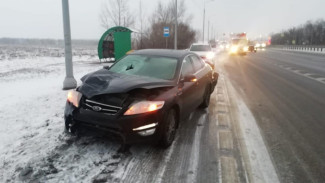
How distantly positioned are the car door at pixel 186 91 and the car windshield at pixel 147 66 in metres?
0.24

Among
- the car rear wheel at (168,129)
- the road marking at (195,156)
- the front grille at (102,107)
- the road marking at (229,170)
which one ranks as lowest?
the road marking at (229,170)

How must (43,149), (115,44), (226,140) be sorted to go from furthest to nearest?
(115,44), (226,140), (43,149)

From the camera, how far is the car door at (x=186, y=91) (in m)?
5.08

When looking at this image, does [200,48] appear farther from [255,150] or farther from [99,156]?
[99,156]

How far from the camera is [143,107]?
405 cm

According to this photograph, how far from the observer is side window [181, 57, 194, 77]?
558 centimetres

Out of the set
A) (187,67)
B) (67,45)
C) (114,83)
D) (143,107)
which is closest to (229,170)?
(143,107)

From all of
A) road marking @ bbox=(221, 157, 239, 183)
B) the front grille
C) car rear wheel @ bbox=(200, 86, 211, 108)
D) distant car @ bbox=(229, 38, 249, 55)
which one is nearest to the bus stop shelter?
car rear wheel @ bbox=(200, 86, 211, 108)

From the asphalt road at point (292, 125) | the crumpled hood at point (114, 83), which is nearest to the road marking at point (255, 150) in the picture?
the asphalt road at point (292, 125)

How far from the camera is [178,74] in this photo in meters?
5.26

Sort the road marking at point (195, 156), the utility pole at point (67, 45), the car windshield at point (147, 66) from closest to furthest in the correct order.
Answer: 1. the road marking at point (195, 156)
2. the car windshield at point (147, 66)
3. the utility pole at point (67, 45)

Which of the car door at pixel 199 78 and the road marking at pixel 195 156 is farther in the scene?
the car door at pixel 199 78

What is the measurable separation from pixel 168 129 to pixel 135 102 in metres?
0.80

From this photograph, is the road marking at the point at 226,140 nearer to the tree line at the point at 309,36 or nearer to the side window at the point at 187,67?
the side window at the point at 187,67
